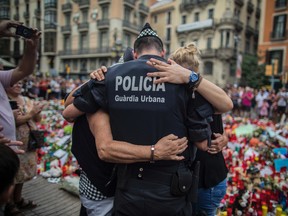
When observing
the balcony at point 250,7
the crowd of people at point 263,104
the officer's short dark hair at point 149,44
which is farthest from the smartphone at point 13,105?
the balcony at point 250,7

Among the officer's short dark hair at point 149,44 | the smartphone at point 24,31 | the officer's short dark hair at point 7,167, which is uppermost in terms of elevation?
the smartphone at point 24,31

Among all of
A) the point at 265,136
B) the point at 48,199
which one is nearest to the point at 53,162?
the point at 48,199

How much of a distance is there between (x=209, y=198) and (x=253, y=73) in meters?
29.4

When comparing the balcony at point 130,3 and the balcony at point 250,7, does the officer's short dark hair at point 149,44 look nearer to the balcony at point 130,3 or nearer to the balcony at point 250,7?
the balcony at point 130,3

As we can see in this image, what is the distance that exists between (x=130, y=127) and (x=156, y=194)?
435 mm

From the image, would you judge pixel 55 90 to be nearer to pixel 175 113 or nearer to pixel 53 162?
pixel 53 162

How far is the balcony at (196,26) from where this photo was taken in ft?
116

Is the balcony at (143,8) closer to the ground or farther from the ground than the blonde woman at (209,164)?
farther from the ground

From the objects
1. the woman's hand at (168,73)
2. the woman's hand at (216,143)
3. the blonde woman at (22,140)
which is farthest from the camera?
the blonde woman at (22,140)

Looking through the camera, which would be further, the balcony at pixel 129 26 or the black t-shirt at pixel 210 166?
the balcony at pixel 129 26

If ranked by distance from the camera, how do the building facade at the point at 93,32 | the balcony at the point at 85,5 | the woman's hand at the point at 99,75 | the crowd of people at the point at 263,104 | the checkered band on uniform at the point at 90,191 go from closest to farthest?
the woman's hand at the point at 99,75 < the checkered band on uniform at the point at 90,191 < the crowd of people at the point at 263,104 < the balcony at the point at 85,5 < the building facade at the point at 93,32

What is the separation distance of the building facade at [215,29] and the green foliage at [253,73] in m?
2.11

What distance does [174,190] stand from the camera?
1545 mm

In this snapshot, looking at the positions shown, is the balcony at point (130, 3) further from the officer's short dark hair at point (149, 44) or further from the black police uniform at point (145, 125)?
the black police uniform at point (145, 125)
